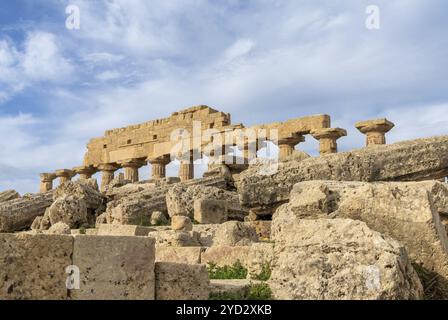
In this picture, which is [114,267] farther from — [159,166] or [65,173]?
[65,173]

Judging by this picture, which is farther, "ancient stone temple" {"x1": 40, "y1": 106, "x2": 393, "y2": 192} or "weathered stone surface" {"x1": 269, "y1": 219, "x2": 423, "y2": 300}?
"ancient stone temple" {"x1": 40, "y1": 106, "x2": 393, "y2": 192}

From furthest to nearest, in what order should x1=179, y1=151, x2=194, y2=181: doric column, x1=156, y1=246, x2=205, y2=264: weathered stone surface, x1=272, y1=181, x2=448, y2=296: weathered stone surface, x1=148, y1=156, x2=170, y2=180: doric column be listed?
x1=148, y1=156, x2=170, y2=180: doric column → x1=179, y1=151, x2=194, y2=181: doric column → x1=156, y1=246, x2=205, y2=264: weathered stone surface → x1=272, y1=181, x2=448, y2=296: weathered stone surface

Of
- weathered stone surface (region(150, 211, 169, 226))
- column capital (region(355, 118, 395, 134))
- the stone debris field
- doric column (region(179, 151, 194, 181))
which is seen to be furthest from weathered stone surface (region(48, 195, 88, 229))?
doric column (region(179, 151, 194, 181))

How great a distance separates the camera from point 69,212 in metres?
13.9

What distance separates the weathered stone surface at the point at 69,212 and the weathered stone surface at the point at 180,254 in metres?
6.41

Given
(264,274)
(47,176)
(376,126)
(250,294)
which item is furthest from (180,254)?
(47,176)

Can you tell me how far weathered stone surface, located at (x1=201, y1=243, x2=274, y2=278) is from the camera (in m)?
6.76

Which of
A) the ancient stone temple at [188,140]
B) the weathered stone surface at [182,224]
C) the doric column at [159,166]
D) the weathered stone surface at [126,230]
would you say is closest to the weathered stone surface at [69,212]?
the weathered stone surface at [126,230]

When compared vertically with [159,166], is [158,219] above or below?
below

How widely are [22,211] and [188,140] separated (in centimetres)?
1477

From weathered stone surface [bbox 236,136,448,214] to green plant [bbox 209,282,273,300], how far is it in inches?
207

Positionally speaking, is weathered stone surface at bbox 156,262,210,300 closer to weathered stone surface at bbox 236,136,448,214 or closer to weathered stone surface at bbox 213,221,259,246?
weathered stone surface at bbox 213,221,259,246

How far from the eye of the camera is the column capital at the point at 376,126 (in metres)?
21.1
